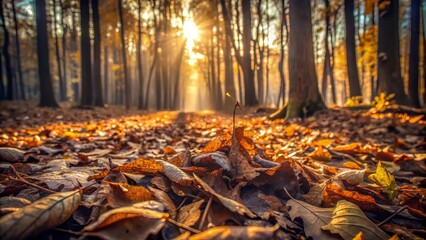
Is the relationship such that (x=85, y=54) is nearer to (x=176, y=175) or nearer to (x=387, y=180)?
(x=176, y=175)

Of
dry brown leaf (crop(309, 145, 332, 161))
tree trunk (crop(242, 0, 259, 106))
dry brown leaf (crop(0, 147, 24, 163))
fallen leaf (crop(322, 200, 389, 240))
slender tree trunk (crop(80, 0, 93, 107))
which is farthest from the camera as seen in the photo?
tree trunk (crop(242, 0, 259, 106))

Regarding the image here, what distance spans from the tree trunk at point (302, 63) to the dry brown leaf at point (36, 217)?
5.42 meters

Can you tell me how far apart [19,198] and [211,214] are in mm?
743

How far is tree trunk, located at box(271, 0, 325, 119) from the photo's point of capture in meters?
5.84

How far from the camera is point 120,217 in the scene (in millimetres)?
796

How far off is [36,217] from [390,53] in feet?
26.5

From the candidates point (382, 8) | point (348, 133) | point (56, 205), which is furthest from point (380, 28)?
point (56, 205)

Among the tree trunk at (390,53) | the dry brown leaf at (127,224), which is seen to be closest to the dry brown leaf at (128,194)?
the dry brown leaf at (127,224)

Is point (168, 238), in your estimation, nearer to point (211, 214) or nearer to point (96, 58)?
point (211, 214)

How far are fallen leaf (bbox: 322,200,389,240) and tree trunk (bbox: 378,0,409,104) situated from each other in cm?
709

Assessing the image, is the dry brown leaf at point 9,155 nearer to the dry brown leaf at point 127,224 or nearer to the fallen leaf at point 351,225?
the dry brown leaf at point 127,224

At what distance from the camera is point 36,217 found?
75 centimetres

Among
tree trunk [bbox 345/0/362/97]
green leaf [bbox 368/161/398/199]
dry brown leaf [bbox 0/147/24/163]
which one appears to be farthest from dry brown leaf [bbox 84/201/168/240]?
tree trunk [bbox 345/0/362/97]

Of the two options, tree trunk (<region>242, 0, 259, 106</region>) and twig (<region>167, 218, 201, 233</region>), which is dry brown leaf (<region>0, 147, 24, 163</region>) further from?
A: tree trunk (<region>242, 0, 259, 106</region>)
